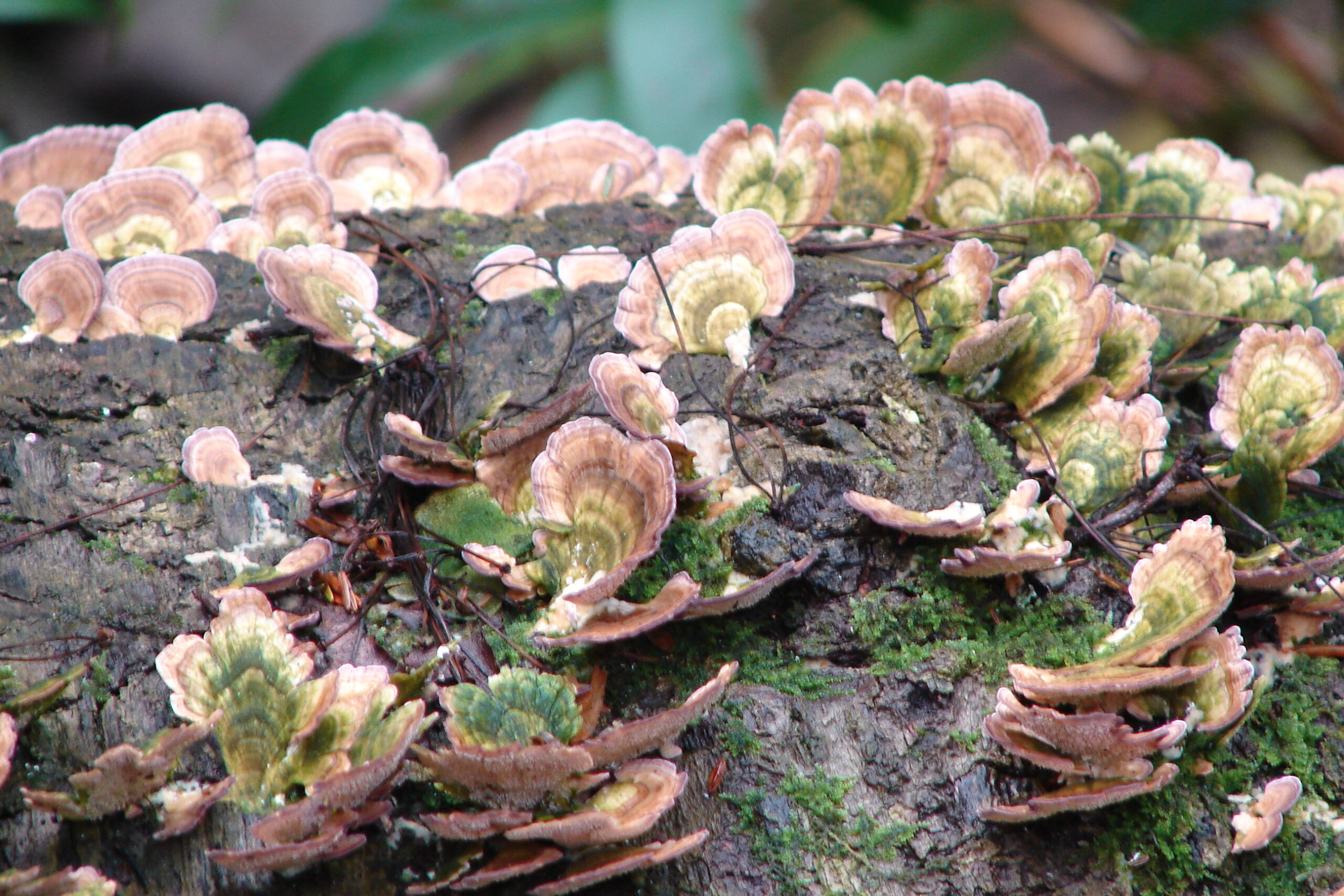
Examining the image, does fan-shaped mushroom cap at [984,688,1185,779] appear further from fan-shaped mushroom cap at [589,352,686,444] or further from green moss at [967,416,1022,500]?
fan-shaped mushroom cap at [589,352,686,444]

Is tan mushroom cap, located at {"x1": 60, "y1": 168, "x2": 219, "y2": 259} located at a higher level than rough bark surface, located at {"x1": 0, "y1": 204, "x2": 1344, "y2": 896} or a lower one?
higher

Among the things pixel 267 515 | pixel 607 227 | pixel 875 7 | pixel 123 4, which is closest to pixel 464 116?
pixel 123 4

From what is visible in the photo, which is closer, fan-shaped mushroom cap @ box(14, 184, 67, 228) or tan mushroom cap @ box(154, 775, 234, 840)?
tan mushroom cap @ box(154, 775, 234, 840)

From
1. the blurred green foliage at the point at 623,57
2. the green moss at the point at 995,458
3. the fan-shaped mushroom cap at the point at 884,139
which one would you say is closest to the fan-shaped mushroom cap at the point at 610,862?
the green moss at the point at 995,458

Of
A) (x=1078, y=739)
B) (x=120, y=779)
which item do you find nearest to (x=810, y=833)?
(x=1078, y=739)

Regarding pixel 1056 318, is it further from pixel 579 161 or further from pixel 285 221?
pixel 285 221

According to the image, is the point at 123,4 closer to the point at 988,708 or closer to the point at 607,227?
the point at 607,227

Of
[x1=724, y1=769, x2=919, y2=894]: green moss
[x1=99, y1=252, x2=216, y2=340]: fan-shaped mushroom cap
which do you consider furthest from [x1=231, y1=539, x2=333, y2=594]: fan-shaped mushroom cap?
[x1=724, y1=769, x2=919, y2=894]: green moss
